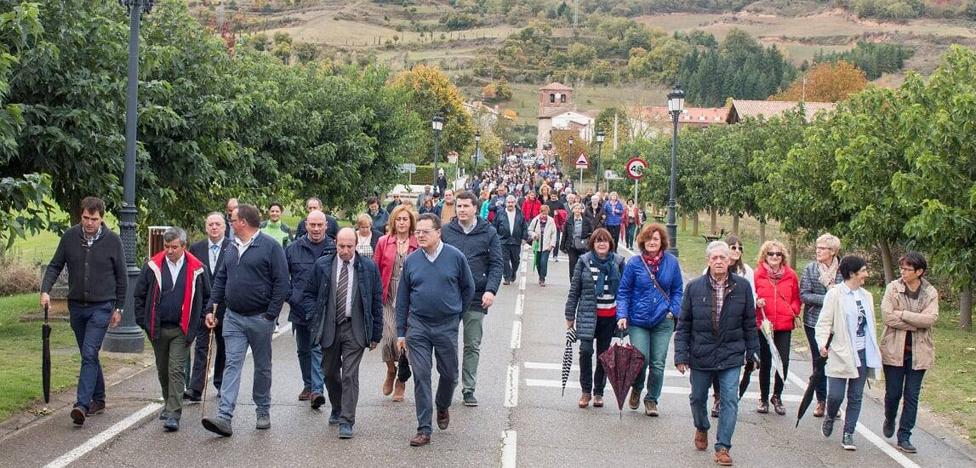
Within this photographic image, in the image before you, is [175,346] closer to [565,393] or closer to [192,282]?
[192,282]

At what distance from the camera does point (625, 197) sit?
62.0 meters

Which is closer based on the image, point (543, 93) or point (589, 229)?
point (589, 229)

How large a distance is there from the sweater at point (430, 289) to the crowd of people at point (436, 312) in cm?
1

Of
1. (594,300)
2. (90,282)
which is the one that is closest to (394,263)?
(594,300)

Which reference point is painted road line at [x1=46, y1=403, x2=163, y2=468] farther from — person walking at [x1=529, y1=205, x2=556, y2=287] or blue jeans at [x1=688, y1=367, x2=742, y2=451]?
person walking at [x1=529, y1=205, x2=556, y2=287]

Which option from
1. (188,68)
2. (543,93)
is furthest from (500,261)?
(543,93)

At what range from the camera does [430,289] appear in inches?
351

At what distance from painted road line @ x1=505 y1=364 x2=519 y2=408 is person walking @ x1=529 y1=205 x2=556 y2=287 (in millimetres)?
9687

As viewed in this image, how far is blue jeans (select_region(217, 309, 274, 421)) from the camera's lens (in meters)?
8.94

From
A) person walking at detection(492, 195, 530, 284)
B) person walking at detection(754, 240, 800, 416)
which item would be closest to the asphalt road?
person walking at detection(754, 240, 800, 416)

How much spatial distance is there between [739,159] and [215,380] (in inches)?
1054

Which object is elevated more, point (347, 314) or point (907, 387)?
point (347, 314)

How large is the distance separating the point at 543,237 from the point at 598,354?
39.6 ft

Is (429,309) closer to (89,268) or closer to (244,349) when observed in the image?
(244,349)
